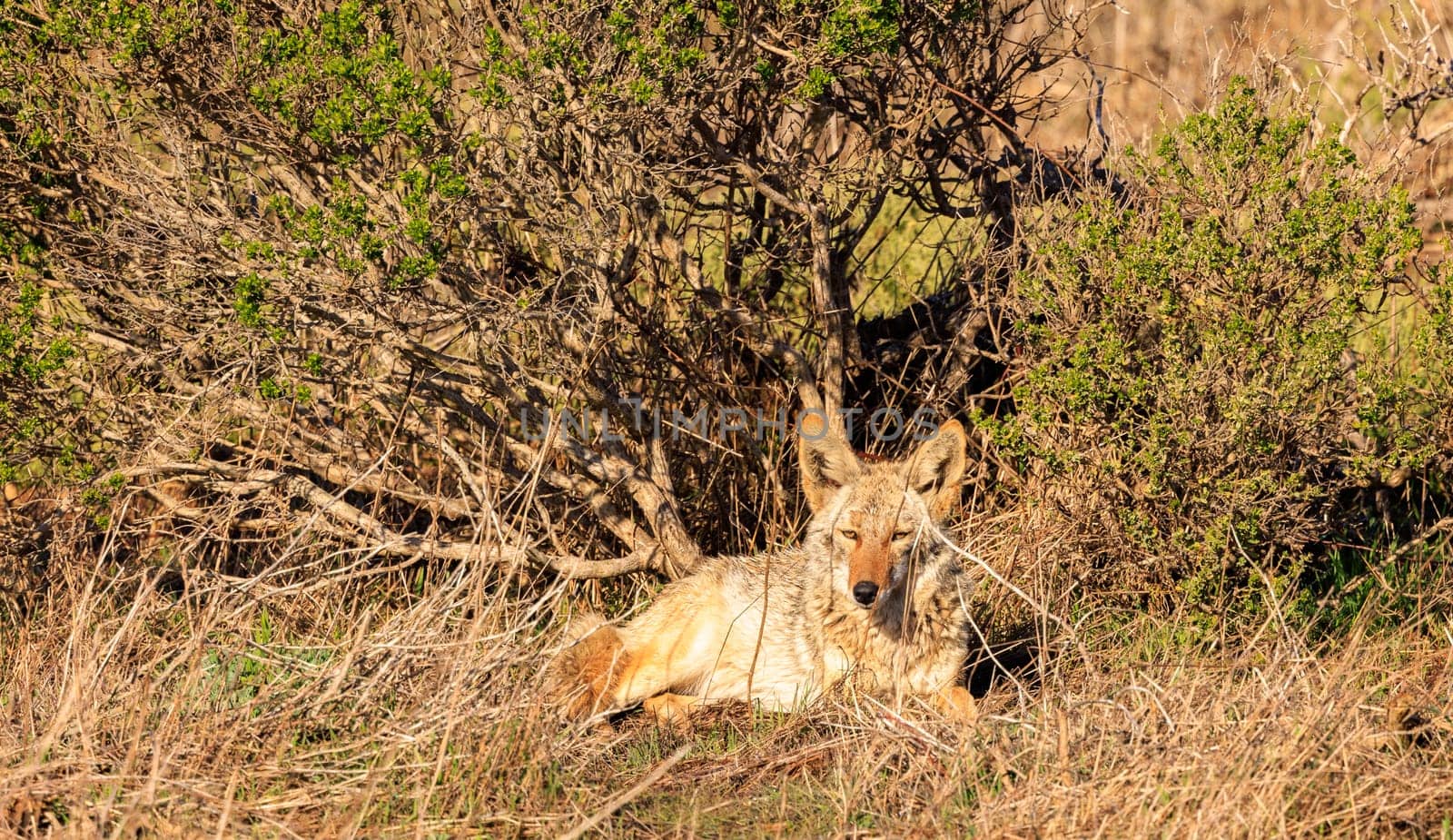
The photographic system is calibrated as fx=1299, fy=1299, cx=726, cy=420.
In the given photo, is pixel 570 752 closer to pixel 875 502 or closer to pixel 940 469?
pixel 875 502

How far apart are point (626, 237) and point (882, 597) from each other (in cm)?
205

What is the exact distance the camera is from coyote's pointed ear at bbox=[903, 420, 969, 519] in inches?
213

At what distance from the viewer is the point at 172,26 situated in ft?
17.0

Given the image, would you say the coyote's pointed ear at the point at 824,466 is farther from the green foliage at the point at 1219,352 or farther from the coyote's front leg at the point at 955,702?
the coyote's front leg at the point at 955,702

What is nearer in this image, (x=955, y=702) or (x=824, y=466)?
(x=955, y=702)

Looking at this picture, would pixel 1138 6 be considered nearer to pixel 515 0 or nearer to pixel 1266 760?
pixel 515 0

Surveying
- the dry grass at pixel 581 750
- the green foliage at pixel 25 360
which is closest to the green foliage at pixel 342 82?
the green foliage at pixel 25 360

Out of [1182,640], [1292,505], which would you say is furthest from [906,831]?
[1292,505]

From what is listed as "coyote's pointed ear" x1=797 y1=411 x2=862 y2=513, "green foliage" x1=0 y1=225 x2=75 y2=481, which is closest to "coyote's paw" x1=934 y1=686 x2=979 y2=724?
"coyote's pointed ear" x1=797 y1=411 x2=862 y2=513

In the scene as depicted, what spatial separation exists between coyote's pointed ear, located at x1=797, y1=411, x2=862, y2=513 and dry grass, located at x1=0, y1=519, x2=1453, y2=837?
41.7 inches

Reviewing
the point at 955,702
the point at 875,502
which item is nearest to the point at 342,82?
the point at 875,502

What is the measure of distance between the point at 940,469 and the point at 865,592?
82 cm

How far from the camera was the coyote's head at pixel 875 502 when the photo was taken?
5227 mm

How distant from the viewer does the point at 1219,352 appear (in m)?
5.46
